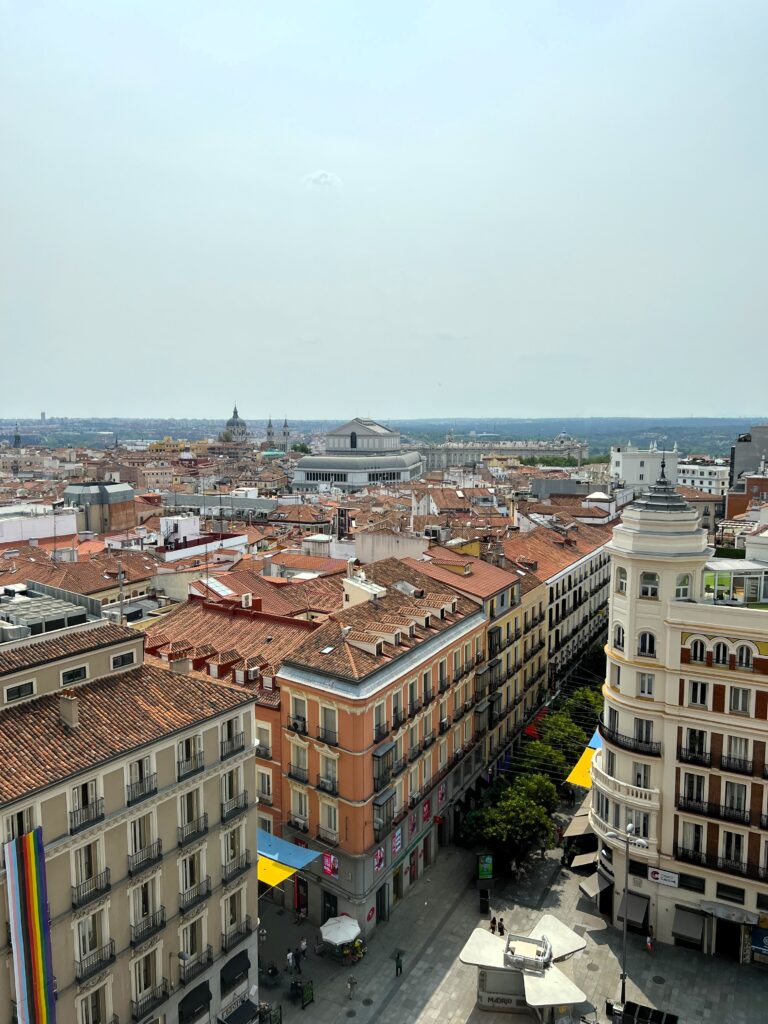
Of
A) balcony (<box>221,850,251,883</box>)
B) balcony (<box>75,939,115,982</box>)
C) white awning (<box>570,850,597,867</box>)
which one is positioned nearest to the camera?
balcony (<box>75,939,115,982</box>)

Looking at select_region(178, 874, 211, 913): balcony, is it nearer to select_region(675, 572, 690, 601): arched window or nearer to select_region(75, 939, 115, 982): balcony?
select_region(75, 939, 115, 982): balcony

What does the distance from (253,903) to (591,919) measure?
17939mm

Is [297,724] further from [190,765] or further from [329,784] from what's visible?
[190,765]

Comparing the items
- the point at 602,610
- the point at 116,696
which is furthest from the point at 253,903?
the point at 602,610

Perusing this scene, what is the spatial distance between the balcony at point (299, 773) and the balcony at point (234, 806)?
6.81 meters

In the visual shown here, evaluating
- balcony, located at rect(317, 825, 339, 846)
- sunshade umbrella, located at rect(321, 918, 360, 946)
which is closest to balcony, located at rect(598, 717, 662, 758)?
balcony, located at rect(317, 825, 339, 846)

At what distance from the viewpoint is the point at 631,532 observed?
127 ft

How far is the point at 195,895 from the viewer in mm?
30531

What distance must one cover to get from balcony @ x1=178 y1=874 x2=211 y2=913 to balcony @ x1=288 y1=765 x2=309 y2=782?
9025 millimetres

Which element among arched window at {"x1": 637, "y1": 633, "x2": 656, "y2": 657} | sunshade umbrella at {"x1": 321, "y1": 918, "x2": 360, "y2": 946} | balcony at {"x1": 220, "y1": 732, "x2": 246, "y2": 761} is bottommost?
sunshade umbrella at {"x1": 321, "y1": 918, "x2": 360, "y2": 946}

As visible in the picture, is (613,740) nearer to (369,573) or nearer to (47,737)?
(369,573)

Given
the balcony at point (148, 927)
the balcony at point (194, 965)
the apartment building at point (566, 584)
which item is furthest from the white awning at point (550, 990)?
the apartment building at point (566, 584)

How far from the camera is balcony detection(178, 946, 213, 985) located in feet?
98.0

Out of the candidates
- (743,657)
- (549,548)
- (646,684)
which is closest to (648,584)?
(646,684)
